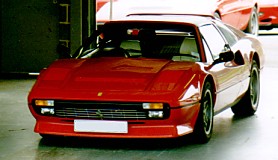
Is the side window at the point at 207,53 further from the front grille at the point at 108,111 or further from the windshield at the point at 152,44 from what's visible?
the front grille at the point at 108,111

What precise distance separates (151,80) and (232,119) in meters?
2.27

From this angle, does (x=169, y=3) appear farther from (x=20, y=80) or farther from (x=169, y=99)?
(x=169, y=99)

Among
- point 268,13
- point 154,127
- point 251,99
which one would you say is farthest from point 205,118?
point 268,13

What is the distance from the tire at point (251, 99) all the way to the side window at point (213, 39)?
90cm

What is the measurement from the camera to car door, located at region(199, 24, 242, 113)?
847 cm

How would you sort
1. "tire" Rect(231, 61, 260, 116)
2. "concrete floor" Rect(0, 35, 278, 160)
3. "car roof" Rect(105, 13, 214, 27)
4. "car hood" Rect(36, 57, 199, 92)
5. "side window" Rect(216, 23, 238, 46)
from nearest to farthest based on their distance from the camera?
"concrete floor" Rect(0, 35, 278, 160), "car hood" Rect(36, 57, 199, 92), "car roof" Rect(105, 13, 214, 27), "side window" Rect(216, 23, 238, 46), "tire" Rect(231, 61, 260, 116)

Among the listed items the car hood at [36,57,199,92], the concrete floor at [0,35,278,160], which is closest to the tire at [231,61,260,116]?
the concrete floor at [0,35,278,160]

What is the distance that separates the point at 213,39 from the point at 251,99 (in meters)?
1.32

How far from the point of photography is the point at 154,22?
29.1 feet

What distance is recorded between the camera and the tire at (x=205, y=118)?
7.89 metres

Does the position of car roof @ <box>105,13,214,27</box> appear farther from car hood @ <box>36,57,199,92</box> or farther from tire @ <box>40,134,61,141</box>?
tire @ <box>40,134,61,141</box>

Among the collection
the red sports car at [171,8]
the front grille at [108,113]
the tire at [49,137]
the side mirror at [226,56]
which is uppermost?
the side mirror at [226,56]

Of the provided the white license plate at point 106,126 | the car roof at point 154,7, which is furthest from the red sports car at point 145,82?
the car roof at point 154,7

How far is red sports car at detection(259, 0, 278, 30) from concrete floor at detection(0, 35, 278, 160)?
34.8ft
